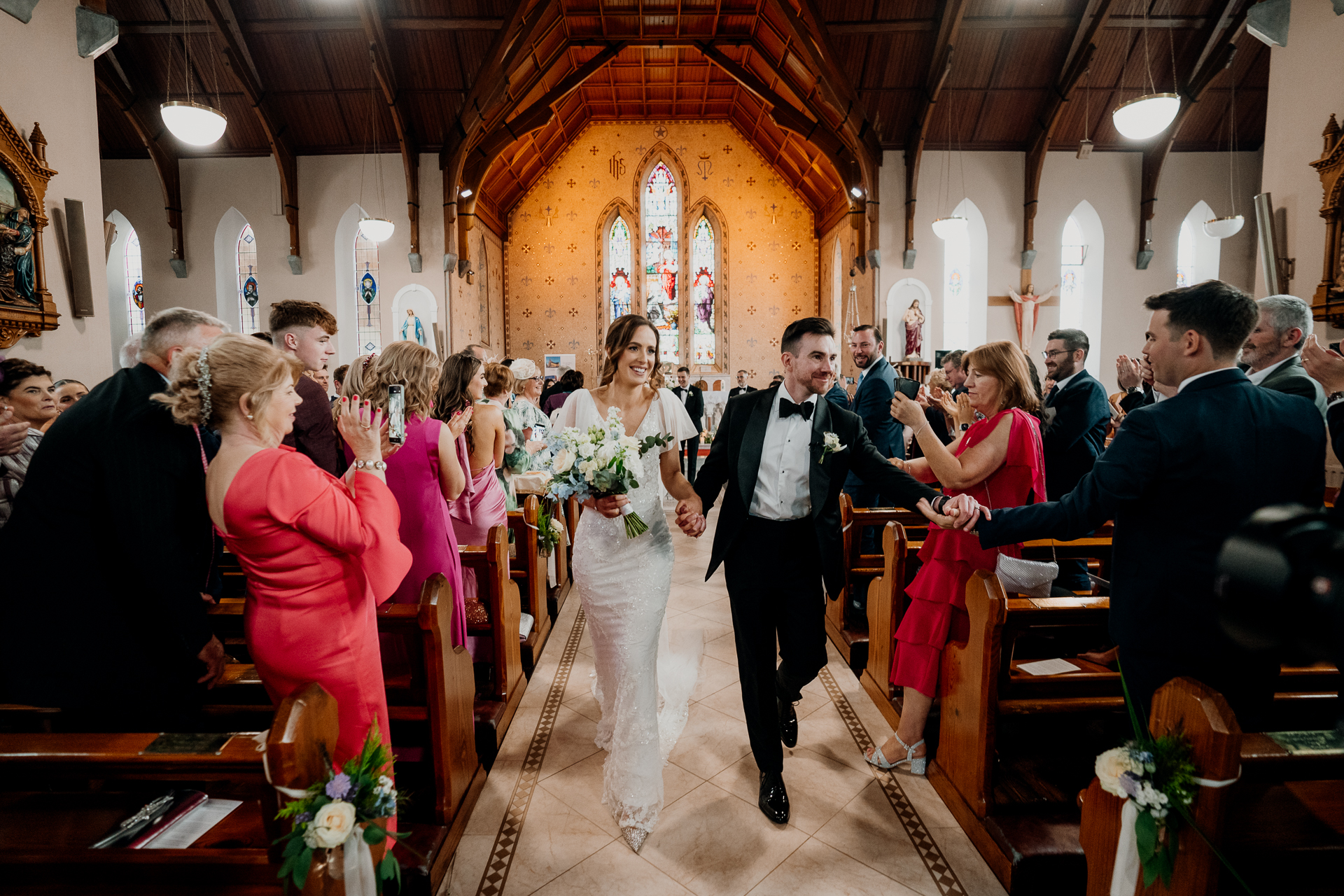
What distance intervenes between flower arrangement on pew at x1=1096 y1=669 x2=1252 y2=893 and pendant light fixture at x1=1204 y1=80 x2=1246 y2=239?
1035 cm

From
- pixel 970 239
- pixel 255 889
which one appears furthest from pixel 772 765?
pixel 970 239

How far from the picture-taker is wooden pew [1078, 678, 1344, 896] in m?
1.36

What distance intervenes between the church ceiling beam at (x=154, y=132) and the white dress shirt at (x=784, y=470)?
35.5ft

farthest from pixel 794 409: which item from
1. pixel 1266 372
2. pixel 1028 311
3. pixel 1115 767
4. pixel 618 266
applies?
pixel 618 266

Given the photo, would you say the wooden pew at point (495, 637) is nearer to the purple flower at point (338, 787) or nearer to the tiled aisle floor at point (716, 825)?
the tiled aisle floor at point (716, 825)

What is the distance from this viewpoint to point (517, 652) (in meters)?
3.62

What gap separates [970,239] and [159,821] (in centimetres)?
1245

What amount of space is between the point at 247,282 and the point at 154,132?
2.49m

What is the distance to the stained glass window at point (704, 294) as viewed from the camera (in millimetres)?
15250

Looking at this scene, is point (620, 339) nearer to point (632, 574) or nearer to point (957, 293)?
point (632, 574)

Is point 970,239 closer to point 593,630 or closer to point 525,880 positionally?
point 593,630

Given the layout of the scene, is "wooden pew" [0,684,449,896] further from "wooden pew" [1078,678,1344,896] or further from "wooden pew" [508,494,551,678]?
"wooden pew" [508,494,551,678]

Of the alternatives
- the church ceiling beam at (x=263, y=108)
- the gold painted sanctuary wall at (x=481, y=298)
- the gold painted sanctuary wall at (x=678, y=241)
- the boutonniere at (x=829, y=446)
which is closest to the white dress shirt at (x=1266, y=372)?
the boutonniere at (x=829, y=446)

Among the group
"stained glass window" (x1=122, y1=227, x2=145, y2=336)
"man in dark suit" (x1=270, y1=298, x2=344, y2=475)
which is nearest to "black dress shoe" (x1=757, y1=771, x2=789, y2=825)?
"man in dark suit" (x1=270, y1=298, x2=344, y2=475)
